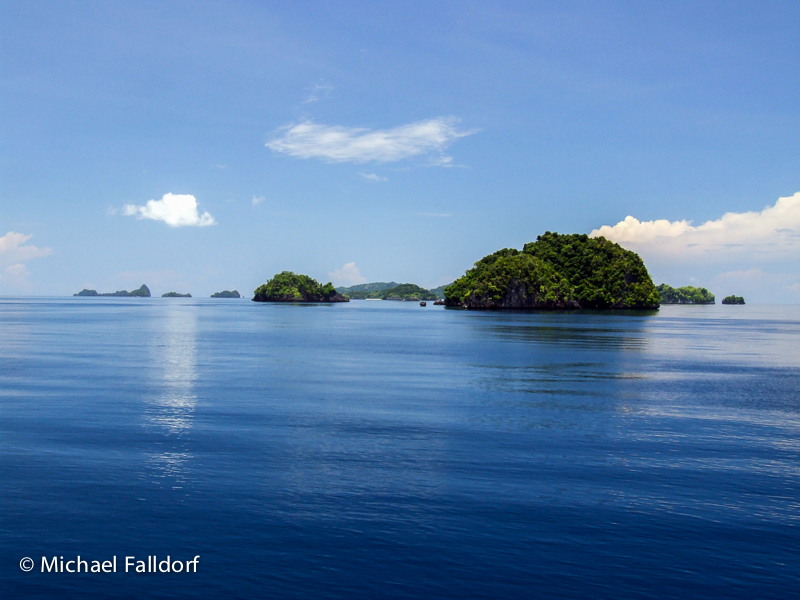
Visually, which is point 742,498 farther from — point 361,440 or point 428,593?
point 361,440

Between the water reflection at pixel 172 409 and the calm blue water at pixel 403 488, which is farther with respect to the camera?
the water reflection at pixel 172 409

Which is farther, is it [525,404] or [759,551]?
[525,404]

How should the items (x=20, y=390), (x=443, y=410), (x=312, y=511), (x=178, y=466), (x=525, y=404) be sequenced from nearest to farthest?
(x=312, y=511)
(x=178, y=466)
(x=443, y=410)
(x=525, y=404)
(x=20, y=390)

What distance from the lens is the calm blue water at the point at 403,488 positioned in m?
12.5

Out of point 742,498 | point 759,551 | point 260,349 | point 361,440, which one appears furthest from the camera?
point 260,349

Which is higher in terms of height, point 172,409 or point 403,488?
point 403,488

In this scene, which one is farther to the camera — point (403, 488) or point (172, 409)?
point (172, 409)

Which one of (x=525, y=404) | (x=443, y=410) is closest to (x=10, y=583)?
(x=443, y=410)

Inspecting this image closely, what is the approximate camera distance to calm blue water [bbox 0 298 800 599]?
1245 cm

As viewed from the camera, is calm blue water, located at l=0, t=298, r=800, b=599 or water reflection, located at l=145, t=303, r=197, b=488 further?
water reflection, located at l=145, t=303, r=197, b=488

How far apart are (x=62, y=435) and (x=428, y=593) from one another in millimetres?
18180

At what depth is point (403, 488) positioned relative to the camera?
17.6 metres

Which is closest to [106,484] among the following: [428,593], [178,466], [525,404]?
[178,466]

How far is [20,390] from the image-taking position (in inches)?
1375
